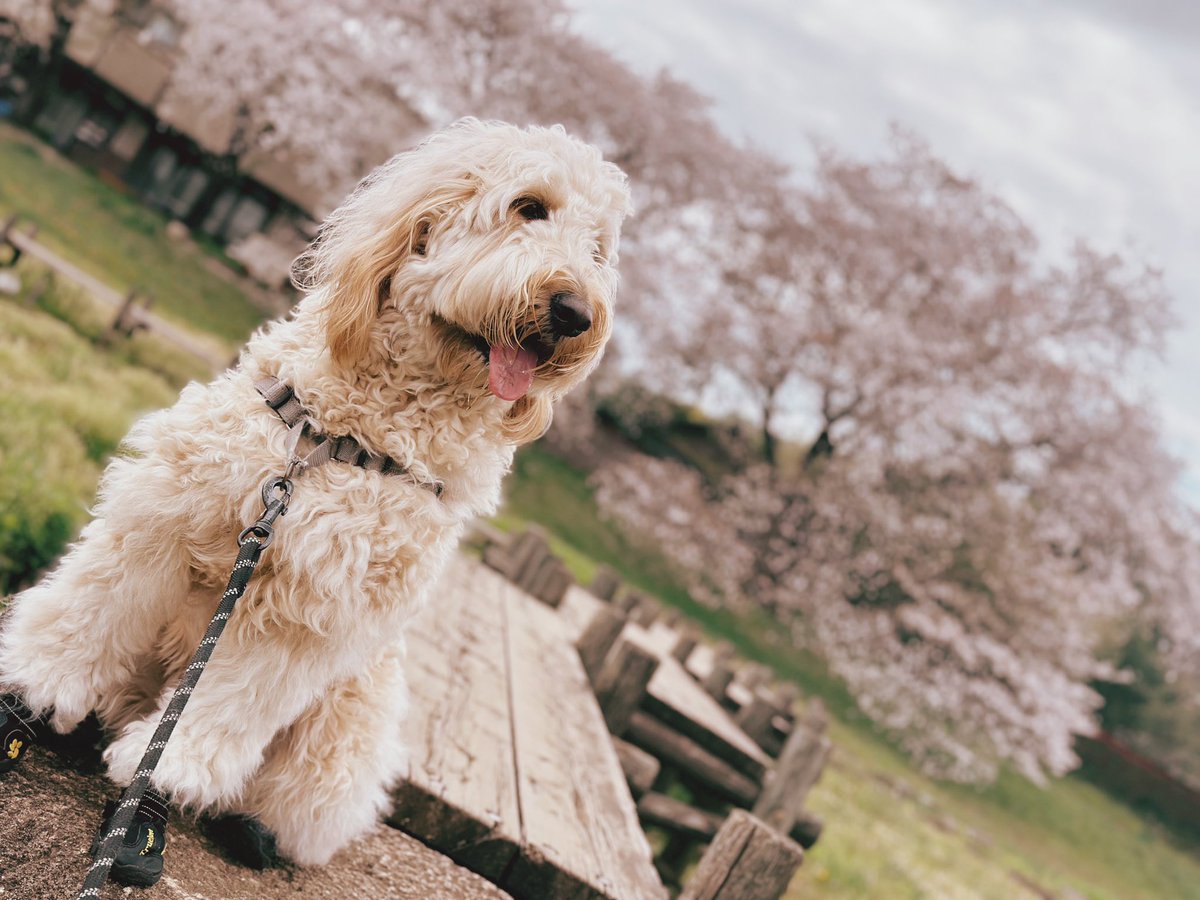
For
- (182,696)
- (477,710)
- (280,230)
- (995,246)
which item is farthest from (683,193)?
(182,696)

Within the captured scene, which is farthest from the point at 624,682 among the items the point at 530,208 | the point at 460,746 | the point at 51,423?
the point at 51,423

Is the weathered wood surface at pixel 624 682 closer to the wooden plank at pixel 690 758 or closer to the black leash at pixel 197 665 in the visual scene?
the wooden plank at pixel 690 758

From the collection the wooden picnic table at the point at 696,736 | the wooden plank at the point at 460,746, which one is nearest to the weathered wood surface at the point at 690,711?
the wooden picnic table at the point at 696,736

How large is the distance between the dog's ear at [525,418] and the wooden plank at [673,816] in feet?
12.0

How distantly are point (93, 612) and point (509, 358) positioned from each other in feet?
3.66

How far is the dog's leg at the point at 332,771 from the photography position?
2209 mm

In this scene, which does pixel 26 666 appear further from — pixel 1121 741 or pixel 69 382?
pixel 1121 741

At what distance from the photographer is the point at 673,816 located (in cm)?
553

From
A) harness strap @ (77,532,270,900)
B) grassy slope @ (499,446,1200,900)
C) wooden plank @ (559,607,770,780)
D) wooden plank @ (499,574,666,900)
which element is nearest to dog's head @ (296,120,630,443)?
harness strap @ (77,532,270,900)

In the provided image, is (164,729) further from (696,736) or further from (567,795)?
(696,736)

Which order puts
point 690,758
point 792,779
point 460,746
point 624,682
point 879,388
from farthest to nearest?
1. point 879,388
2. point 690,758
3. point 792,779
4. point 624,682
5. point 460,746

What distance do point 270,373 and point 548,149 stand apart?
3.02ft

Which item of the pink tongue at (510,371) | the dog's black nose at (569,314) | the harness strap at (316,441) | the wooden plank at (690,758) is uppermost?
the dog's black nose at (569,314)

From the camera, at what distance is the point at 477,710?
340cm
